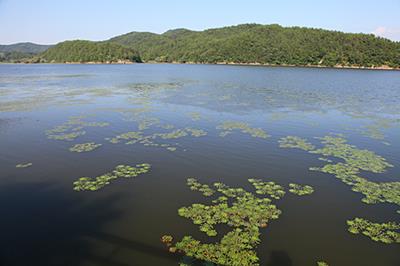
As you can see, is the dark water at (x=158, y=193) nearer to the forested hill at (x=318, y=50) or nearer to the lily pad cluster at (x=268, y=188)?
the lily pad cluster at (x=268, y=188)

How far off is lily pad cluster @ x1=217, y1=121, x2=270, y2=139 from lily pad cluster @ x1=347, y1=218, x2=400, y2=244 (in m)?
10.3

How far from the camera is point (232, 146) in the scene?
17344 mm

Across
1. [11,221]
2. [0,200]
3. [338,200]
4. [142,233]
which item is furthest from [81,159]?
[338,200]

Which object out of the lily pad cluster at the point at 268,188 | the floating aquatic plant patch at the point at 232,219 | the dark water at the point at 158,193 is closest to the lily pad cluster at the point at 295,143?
the dark water at the point at 158,193

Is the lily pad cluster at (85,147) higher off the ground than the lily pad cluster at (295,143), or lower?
lower

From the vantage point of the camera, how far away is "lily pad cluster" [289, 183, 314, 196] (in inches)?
452

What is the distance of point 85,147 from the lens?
651 inches

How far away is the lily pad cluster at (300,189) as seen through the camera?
452 inches

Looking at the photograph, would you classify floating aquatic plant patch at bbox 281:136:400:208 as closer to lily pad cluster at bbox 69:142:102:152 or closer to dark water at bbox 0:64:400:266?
dark water at bbox 0:64:400:266

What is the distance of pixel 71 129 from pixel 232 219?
15931mm

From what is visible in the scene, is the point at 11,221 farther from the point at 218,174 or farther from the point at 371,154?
the point at 371,154

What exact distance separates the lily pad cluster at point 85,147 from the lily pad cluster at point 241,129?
8588mm

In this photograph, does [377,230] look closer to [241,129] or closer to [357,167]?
[357,167]

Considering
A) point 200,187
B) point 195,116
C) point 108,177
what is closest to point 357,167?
point 200,187
